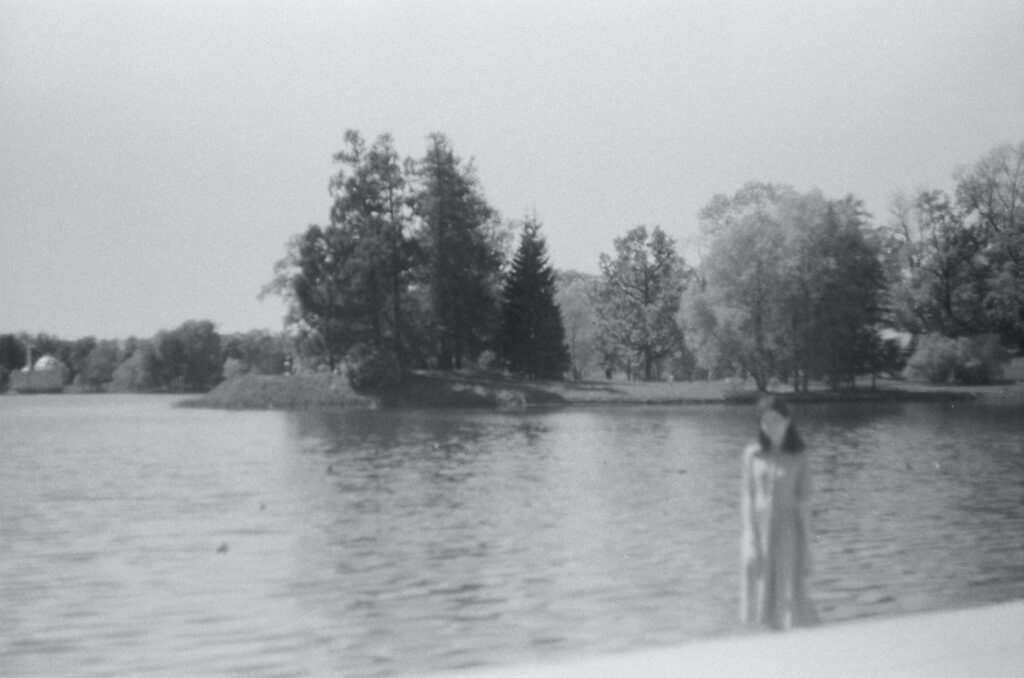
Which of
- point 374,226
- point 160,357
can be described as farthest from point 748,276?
point 160,357

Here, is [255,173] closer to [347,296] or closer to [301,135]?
[301,135]

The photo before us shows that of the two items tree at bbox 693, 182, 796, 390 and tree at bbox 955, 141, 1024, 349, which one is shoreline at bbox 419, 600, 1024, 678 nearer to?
tree at bbox 693, 182, 796, 390

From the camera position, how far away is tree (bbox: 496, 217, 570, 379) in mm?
5180

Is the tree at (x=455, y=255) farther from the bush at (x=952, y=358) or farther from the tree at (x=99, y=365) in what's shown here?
the bush at (x=952, y=358)

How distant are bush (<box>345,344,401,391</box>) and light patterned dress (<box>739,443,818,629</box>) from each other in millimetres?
1987

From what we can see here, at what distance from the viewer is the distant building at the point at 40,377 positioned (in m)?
4.27

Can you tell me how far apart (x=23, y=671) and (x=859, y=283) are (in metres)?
4.13

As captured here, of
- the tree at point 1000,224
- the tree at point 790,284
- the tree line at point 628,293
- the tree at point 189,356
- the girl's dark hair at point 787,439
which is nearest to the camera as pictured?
the girl's dark hair at point 787,439

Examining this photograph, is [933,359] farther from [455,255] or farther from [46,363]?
[46,363]

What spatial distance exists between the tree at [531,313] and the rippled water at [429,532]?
1.69 feet

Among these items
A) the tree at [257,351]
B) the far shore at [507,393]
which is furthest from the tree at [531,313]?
the tree at [257,351]

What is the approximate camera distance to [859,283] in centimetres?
574

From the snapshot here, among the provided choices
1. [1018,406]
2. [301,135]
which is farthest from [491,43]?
[1018,406]

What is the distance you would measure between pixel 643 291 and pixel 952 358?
179cm
